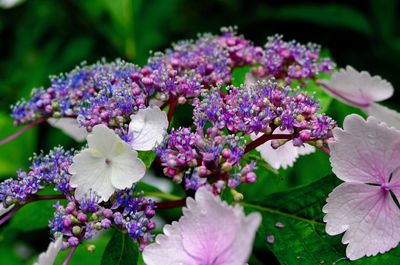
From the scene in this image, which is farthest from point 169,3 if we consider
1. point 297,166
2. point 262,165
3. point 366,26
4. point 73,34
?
point 262,165

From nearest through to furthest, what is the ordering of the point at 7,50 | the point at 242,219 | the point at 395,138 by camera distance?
the point at 242,219, the point at 395,138, the point at 7,50

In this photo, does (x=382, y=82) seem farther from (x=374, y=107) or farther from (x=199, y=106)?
(x=199, y=106)

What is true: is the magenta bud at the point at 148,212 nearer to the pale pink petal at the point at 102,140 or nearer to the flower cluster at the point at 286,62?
the pale pink petal at the point at 102,140

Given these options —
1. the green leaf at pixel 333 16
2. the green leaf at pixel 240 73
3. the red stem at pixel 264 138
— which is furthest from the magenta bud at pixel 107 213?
the green leaf at pixel 333 16

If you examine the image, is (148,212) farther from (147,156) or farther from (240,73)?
(240,73)

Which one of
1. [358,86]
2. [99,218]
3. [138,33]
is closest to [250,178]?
[99,218]

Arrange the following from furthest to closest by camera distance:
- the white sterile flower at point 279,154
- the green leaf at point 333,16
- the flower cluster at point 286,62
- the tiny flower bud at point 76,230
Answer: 1. the green leaf at point 333,16
2. the flower cluster at point 286,62
3. the white sterile flower at point 279,154
4. the tiny flower bud at point 76,230
